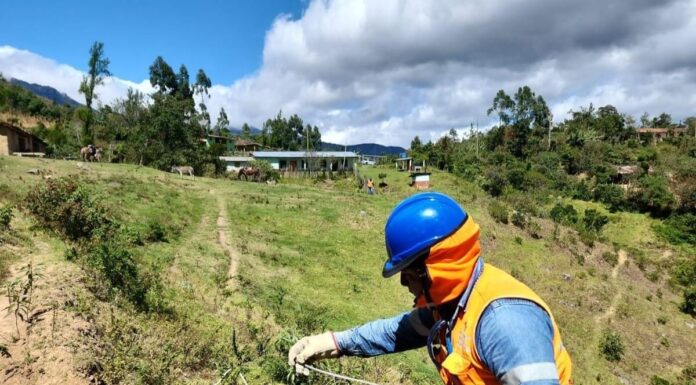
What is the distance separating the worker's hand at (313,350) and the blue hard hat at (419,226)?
112cm

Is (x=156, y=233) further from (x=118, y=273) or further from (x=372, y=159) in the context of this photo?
(x=372, y=159)

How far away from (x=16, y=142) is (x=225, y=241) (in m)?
20.2

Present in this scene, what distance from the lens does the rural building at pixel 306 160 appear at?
48719mm

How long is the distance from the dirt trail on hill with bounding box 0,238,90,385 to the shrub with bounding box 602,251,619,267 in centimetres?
2718

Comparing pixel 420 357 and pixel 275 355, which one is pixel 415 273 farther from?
pixel 420 357

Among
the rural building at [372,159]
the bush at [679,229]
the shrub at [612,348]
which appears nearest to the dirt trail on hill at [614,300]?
the shrub at [612,348]

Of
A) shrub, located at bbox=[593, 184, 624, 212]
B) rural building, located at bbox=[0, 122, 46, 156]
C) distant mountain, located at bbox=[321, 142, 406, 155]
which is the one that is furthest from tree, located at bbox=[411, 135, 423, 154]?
rural building, located at bbox=[0, 122, 46, 156]

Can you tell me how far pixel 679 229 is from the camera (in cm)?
3319

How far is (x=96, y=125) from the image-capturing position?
1796 inches

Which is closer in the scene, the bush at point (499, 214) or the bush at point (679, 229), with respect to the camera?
the bush at point (499, 214)

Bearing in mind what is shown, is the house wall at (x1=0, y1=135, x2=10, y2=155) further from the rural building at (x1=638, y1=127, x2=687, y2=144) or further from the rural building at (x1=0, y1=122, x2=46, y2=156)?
the rural building at (x1=638, y1=127, x2=687, y2=144)

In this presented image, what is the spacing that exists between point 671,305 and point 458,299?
2584 centimetres

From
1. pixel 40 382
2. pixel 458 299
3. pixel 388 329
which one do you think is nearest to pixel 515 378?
pixel 458 299

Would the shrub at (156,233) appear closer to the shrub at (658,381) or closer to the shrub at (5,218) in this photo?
the shrub at (5,218)
